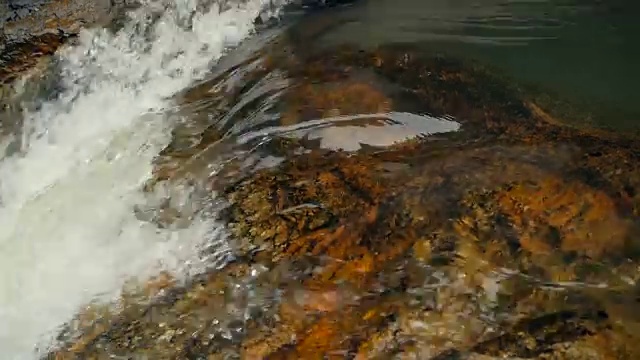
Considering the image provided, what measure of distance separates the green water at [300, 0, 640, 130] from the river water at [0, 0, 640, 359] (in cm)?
1

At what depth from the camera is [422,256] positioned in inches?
116

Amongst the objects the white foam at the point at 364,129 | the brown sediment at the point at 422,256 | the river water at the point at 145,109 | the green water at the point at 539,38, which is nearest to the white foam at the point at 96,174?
the river water at the point at 145,109

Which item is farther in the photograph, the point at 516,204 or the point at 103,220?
the point at 103,220

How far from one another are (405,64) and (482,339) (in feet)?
7.66

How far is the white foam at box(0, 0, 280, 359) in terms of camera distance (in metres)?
3.34

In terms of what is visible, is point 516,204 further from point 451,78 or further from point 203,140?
point 203,140

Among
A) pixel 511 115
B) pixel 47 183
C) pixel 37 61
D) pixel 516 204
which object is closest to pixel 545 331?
pixel 516 204

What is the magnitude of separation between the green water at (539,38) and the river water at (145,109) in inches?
0.6

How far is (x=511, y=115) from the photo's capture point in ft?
12.8

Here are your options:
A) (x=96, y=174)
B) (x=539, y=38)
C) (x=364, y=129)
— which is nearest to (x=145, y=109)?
(x=96, y=174)

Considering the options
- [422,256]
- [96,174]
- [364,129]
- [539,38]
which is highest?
[539,38]

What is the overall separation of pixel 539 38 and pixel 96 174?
3.37 meters

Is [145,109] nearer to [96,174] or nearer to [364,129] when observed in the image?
[96,174]

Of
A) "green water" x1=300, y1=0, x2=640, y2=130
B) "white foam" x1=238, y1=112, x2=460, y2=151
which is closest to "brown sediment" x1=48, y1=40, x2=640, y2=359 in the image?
"white foam" x1=238, y1=112, x2=460, y2=151
